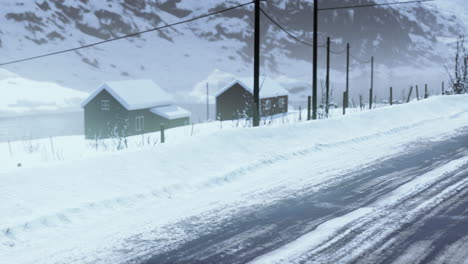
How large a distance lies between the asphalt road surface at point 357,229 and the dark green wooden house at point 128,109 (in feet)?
117

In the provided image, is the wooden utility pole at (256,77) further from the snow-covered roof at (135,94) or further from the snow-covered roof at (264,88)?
the snow-covered roof at (264,88)

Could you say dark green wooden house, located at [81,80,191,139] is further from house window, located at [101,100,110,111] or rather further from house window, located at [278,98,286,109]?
house window, located at [278,98,286,109]

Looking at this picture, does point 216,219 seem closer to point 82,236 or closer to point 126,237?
point 126,237

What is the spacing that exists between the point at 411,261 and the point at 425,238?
785mm

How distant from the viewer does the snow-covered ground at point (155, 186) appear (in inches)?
237

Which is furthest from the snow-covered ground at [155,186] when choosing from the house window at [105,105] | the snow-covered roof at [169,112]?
the house window at [105,105]

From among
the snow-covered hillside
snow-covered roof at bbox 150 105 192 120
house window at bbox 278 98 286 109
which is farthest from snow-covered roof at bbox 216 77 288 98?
the snow-covered hillside

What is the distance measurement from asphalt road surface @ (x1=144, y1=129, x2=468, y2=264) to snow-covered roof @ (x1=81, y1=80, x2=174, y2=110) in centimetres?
3606

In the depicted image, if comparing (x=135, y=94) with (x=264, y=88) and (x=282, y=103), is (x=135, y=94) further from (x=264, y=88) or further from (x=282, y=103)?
(x=282, y=103)

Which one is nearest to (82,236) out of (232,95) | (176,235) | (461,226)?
(176,235)

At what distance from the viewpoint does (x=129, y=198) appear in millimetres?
7723

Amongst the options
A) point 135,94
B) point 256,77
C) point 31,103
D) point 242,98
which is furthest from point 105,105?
point 31,103

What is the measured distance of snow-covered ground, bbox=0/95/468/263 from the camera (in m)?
6.03

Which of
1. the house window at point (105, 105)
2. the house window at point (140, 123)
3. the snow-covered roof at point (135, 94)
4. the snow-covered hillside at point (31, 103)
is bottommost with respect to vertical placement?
the house window at point (140, 123)
